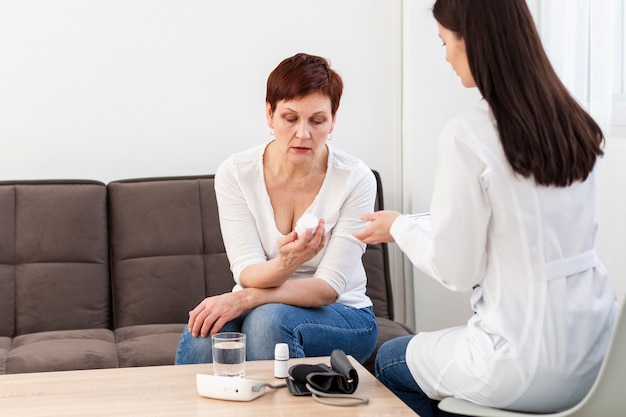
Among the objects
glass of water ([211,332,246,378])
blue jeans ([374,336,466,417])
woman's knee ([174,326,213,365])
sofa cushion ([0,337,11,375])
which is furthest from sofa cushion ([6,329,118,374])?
blue jeans ([374,336,466,417])

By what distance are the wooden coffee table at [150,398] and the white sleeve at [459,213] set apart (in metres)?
0.31

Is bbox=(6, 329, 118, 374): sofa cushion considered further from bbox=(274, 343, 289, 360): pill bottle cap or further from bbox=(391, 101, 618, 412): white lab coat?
bbox=(391, 101, 618, 412): white lab coat

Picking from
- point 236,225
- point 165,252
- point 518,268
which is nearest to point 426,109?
point 165,252

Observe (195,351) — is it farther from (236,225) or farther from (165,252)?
(165,252)

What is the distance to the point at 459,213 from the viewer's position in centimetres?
167

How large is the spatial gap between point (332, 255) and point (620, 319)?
1105mm

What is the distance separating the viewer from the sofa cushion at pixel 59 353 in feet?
8.79

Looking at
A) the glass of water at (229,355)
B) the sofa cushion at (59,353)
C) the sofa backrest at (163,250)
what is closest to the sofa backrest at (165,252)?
the sofa backrest at (163,250)

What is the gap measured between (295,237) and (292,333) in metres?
0.25

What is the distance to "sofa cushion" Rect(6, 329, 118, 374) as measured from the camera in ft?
8.79

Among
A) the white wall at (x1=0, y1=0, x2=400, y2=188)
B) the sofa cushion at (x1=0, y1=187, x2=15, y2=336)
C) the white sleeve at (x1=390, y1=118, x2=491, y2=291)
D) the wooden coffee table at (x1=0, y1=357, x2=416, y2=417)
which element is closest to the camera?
the white sleeve at (x1=390, y1=118, x2=491, y2=291)

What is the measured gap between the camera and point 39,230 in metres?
3.20

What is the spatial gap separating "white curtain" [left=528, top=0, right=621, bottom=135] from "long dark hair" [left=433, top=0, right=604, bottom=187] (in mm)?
871

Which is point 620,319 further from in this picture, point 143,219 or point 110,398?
point 143,219
